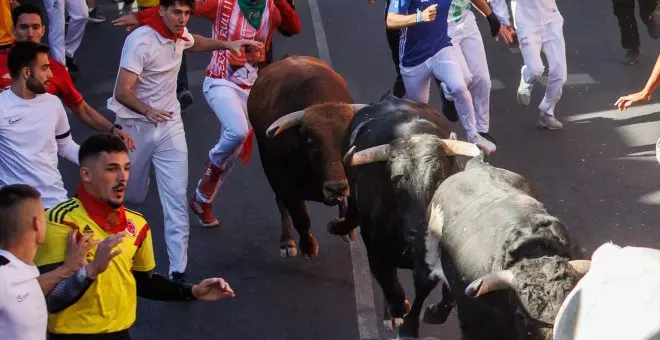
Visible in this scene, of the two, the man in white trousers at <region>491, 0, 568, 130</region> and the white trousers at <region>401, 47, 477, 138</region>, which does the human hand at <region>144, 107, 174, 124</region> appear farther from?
the man in white trousers at <region>491, 0, 568, 130</region>

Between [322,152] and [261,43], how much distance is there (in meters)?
1.42

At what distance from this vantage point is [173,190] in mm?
7895

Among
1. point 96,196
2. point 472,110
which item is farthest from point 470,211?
point 472,110

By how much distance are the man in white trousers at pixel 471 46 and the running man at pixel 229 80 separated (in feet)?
6.09

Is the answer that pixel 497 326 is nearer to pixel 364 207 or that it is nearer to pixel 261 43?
pixel 364 207

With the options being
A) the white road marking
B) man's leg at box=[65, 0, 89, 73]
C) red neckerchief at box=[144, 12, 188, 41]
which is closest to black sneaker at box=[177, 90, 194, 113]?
man's leg at box=[65, 0, 89, 73]

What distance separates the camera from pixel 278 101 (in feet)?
28.6

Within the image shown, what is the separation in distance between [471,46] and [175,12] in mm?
3763

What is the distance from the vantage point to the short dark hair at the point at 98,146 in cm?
509

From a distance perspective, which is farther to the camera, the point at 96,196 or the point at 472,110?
Answer: the point at 472,110

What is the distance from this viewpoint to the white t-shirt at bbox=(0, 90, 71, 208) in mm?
6895

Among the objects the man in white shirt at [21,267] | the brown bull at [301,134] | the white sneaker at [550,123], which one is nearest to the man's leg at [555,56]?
the white sneaker at [550,123]

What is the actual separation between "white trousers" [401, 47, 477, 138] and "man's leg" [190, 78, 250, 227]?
161cm


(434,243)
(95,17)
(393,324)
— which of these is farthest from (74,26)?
(434,243)
